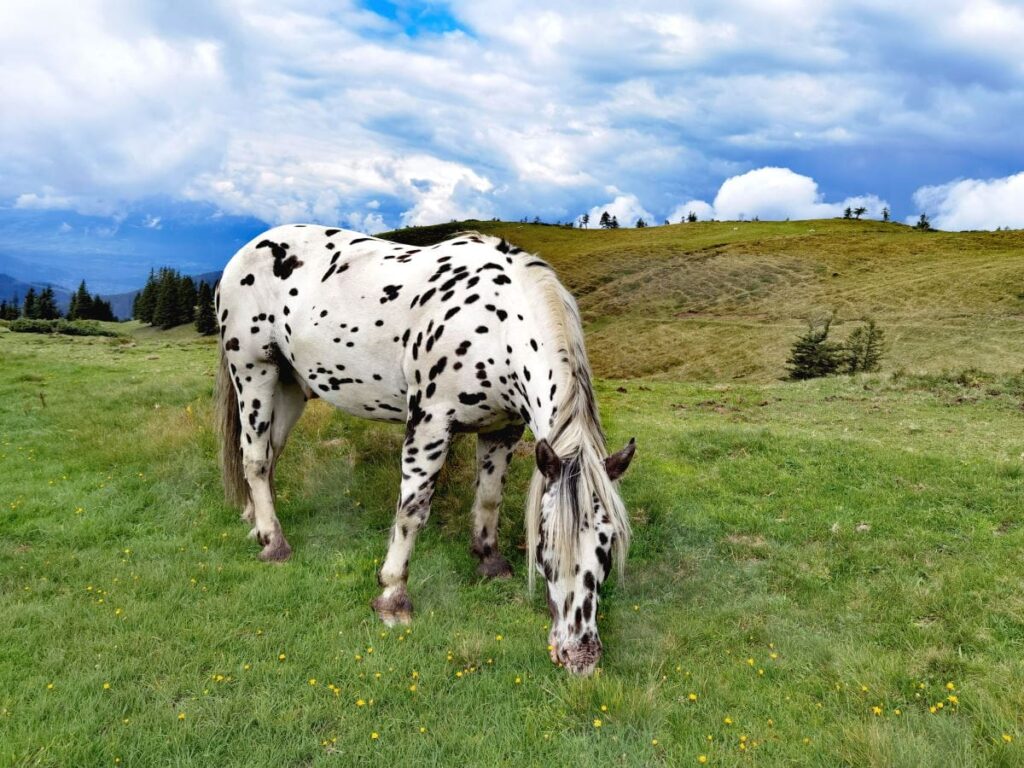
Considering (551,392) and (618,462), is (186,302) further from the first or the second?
(618,462)

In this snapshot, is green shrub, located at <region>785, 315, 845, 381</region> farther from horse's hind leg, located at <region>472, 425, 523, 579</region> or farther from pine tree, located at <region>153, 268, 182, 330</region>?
pine tree, located at <region>153, 268, 182, 330</region>

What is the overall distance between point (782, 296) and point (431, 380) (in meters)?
59.2

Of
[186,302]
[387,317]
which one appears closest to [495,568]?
[387,317]

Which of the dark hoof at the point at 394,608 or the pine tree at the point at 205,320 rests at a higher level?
the pine tree at the point at 205,320

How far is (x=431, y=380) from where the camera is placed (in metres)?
5.64

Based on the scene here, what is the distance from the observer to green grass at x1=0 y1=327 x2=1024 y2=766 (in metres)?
3.88

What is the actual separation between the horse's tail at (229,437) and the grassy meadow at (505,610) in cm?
34

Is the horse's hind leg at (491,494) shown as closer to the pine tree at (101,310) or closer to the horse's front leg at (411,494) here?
the horse's front leg at (411,494)

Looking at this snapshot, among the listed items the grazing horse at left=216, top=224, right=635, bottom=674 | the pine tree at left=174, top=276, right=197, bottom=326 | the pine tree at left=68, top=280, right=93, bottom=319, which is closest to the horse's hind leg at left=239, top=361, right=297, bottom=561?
the grazing horse at left=216, top=224, right=635, bottom=674

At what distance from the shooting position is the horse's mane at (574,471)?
4398 millimetres

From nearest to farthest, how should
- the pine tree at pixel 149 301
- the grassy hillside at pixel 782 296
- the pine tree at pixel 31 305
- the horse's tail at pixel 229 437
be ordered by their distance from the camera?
the horse's tail at pixel 229 437 → the grassy hillside at pixel 782 296 → the pine tree at pixel 31 305 → the pine tree at pixel 149 301

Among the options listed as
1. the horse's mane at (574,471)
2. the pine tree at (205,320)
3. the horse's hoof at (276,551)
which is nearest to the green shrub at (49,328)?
the pine tree at (205,320)

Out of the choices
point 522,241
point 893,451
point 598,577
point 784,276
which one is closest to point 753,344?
point 784,276

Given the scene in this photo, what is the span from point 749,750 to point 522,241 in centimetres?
9781
